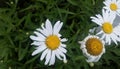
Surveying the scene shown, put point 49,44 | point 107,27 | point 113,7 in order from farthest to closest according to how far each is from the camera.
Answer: point 113,7, point 107,27, point 49,44

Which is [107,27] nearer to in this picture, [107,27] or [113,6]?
[107,27]

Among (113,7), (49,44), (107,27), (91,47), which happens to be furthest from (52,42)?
(113,7)

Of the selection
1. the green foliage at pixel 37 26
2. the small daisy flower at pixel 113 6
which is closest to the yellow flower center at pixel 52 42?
the green foliage at pixel 37 26

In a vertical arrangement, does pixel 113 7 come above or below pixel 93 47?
above

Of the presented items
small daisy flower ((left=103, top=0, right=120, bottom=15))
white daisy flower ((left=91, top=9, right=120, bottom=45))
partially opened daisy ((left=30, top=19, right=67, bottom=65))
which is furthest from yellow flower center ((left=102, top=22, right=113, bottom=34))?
partially opened daisy ((left=30, top=19, right=67, bottom=65))

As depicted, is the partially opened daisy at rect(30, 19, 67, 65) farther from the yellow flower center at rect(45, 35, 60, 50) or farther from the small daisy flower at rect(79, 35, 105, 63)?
the small daisy flower at rect(79, 35, 105, 63)

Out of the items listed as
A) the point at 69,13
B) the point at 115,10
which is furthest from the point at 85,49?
the point at 115,10

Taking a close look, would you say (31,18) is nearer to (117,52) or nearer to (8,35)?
(8,35)
